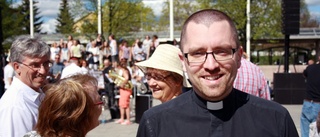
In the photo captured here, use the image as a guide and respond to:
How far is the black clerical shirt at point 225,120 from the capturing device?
7.10 feet

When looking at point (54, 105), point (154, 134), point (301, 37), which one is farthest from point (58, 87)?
point (301, 37)

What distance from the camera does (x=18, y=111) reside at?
10.7 ft

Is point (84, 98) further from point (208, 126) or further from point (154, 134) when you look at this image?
point (208, 126)

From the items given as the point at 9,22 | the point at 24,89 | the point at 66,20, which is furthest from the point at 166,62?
the point at 9,22

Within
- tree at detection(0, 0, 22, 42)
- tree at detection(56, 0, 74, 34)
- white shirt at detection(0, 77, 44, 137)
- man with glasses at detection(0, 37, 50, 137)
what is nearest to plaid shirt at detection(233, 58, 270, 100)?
man with glasses at detection(0, 37, 50, 137)

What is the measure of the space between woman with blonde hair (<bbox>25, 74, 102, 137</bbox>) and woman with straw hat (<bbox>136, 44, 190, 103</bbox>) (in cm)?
114

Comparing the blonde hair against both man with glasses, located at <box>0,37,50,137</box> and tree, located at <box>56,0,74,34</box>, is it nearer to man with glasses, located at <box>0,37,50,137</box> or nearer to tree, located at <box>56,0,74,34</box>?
man with glasses, located at <box>0,37,50,137</box>

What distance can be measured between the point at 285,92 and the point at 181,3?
3170 centimetres

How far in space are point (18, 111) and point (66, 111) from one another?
70cm

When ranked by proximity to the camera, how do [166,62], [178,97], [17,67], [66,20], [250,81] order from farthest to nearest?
1. [66,20]
2. [250,81]
3. [166,62]
4. [17,67]
5. [178,97]

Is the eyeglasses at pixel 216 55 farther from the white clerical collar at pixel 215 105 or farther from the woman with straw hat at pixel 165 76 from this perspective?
the woman with straw hat at pixel 165 76

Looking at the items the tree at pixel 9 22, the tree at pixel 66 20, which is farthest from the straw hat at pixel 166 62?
the tree at pixel 9 22

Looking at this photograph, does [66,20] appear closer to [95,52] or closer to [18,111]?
[95,52]

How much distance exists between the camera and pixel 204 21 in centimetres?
215
